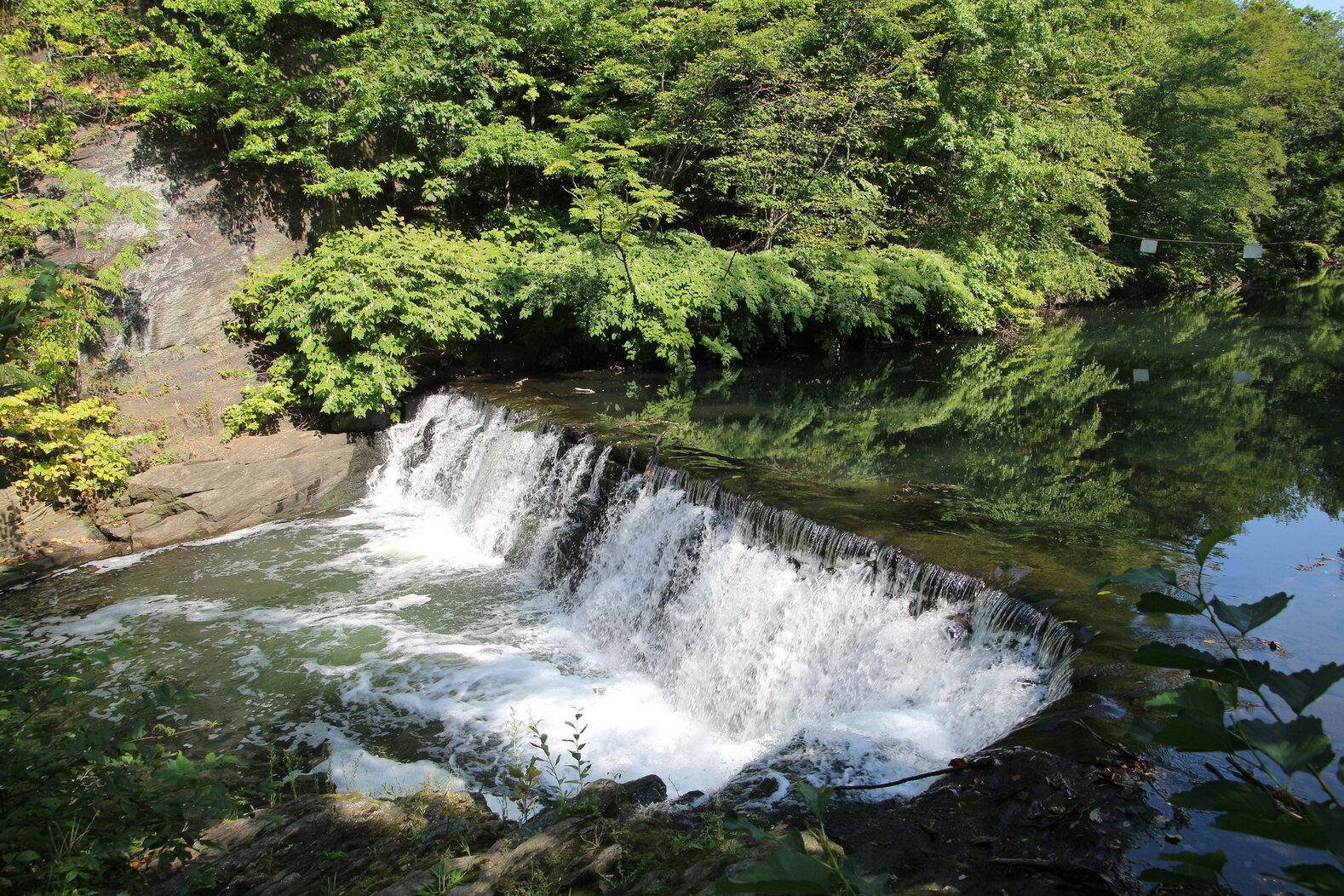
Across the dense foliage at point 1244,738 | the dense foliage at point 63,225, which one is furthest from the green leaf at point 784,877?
the dense foliage at point 63,225

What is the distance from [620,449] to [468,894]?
258 inches

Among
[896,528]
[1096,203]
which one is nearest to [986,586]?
[896,528]

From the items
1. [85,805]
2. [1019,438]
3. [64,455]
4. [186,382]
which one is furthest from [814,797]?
[186,382]

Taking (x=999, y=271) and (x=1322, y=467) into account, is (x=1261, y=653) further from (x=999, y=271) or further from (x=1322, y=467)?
(x=999, y=271)

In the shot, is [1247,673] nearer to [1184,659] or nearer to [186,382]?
[1184,659]

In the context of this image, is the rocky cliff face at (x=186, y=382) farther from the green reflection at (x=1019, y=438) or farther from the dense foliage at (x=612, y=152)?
the green reflection at (x=1019, y=438)

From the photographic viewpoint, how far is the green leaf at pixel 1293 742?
100 cm

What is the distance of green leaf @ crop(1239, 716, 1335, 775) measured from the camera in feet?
3.30

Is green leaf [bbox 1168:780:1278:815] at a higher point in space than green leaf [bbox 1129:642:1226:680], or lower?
lower

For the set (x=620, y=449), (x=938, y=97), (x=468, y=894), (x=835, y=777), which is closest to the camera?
(x=468, y=894)

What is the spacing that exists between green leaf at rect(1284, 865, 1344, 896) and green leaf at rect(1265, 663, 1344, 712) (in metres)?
0.18

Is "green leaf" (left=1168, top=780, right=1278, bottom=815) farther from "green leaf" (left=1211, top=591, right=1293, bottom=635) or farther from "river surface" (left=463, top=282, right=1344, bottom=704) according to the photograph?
"river surface" (left=463, top=282, right=1344, bottom=704)

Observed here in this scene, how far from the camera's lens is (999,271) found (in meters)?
18.7

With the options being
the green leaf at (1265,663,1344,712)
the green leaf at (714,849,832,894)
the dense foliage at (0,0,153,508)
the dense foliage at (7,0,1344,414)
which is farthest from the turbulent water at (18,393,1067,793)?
the green leaf at (714,849,832,894)
